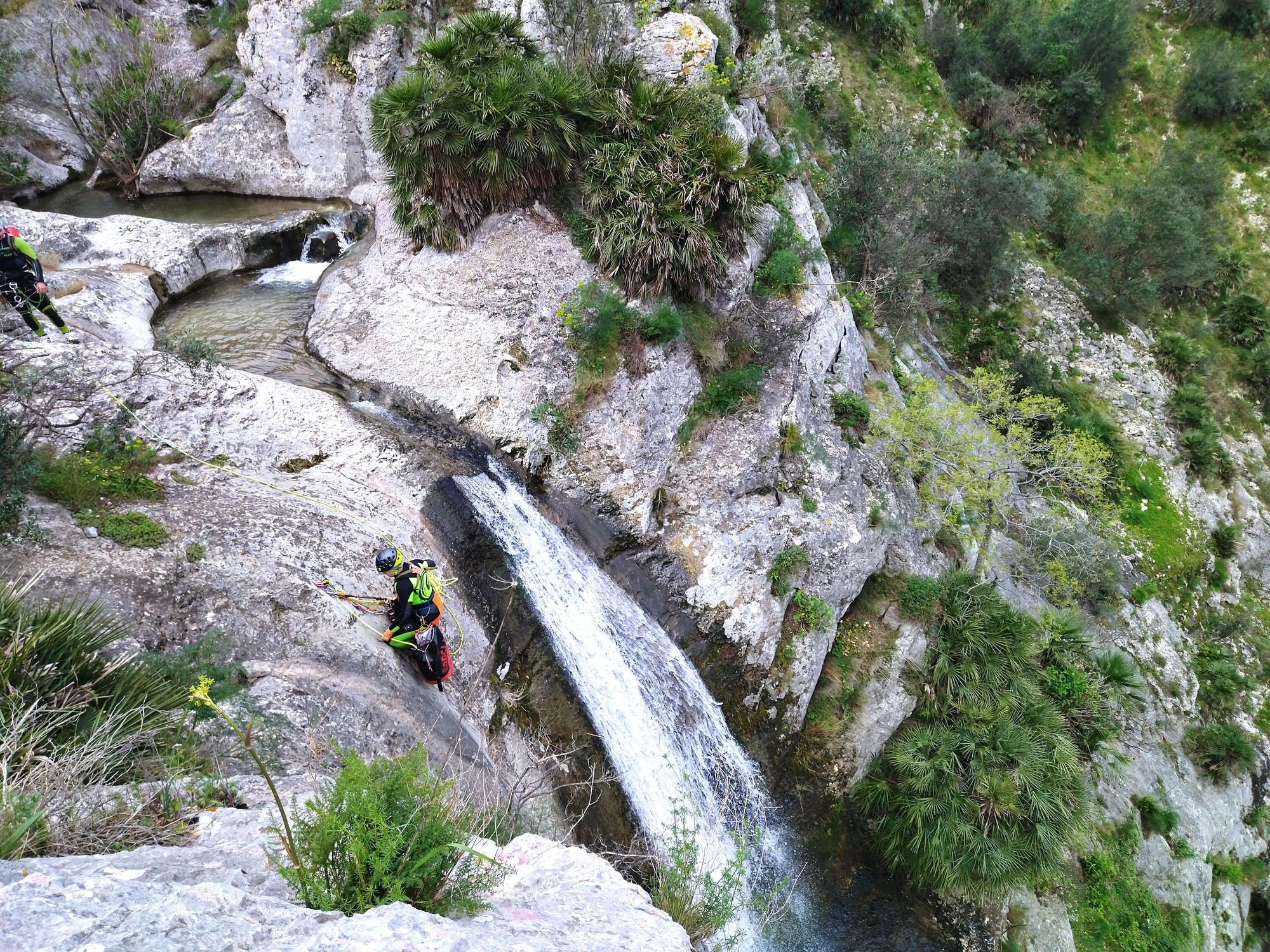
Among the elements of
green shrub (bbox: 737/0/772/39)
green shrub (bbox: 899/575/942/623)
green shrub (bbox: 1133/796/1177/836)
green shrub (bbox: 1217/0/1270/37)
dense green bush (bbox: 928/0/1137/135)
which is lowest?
green shrub (bbox: 1133/796/1177/836)

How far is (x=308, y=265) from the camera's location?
1502 cm

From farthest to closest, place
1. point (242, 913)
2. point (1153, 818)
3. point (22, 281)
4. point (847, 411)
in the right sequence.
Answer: point (1153, 818) → point (847, 411) → point (22, 281) → point (242, 913)

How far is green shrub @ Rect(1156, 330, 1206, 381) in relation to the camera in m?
22.7

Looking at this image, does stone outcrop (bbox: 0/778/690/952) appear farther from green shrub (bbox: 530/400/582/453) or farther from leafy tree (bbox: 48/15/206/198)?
leafy tree (bbox: 48/15/206/198)

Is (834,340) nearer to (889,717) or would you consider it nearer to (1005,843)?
(889,717)

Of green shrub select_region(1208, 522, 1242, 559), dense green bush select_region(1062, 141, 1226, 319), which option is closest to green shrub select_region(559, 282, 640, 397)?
green shrub select_region(1208, 522, 1242, 559)

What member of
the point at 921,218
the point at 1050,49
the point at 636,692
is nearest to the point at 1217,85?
the point at 1050,49

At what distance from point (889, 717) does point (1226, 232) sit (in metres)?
29.3

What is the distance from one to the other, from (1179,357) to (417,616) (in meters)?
27.4

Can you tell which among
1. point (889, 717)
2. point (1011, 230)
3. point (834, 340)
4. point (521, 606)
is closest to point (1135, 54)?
point (1011, 230)

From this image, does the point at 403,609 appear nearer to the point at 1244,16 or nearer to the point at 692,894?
the point at 692,894

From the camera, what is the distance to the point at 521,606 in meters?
9.32

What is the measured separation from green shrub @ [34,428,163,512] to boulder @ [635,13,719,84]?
1149 cm

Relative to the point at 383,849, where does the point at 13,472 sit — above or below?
below
